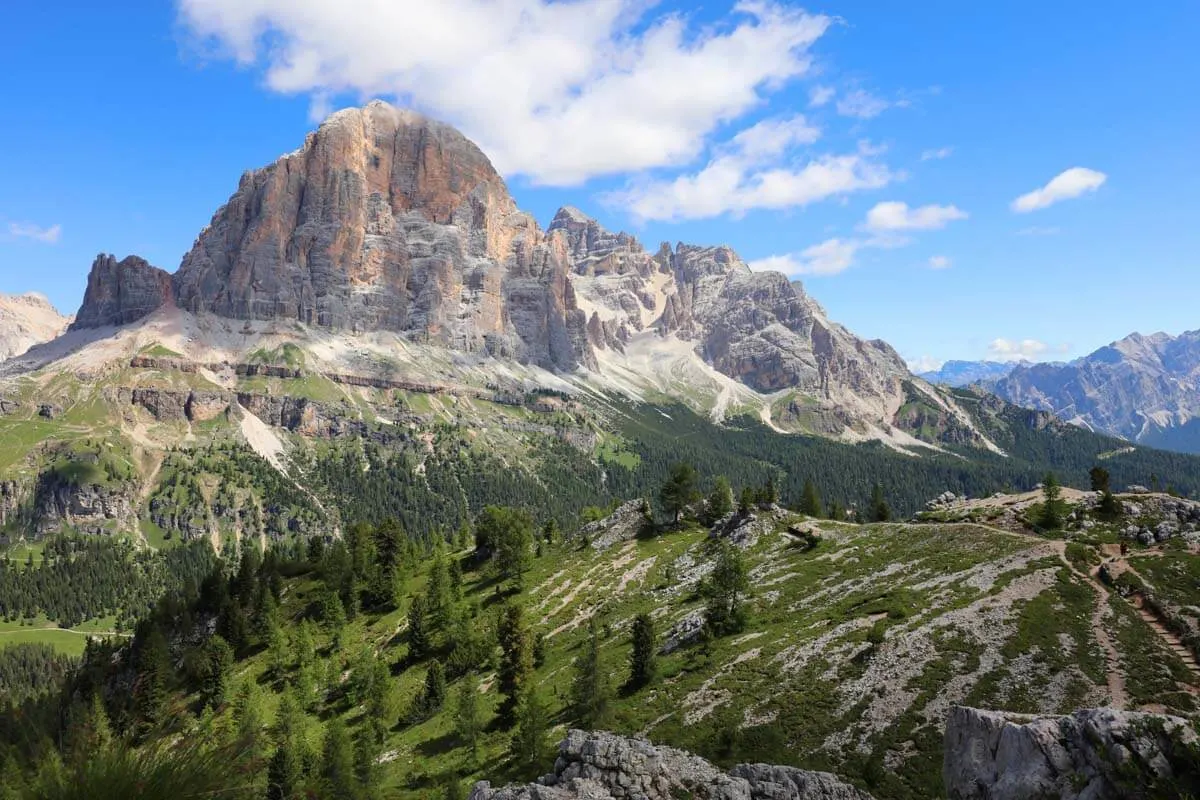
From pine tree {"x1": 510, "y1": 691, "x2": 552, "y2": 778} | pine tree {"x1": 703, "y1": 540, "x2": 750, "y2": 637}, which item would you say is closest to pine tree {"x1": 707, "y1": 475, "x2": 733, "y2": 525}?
pine tree {"x1": 703, "y1": 540, "x2": 750, "y2": 637}

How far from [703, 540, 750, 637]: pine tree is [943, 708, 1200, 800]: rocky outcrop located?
41.3m

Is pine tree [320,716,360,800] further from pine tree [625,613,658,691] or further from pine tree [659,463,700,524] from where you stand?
pine tree [659,463,700,524]

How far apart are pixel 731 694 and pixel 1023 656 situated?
73.4 ft

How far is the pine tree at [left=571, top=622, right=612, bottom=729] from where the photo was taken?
2196 inches

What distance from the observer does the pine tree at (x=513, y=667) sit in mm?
67188

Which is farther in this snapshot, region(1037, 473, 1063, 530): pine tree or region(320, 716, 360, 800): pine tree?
region(1037, 473, 1063, 530): pine tree

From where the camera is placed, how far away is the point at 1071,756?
23.5m

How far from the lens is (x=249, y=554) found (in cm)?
14338

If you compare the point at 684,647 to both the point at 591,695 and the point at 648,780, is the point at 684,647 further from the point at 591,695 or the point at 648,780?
the point at 648,780

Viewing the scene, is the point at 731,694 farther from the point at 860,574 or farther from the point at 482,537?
the point at 482,537

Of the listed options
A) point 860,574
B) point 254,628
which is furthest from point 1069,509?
point 254,628

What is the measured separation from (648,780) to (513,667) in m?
42.5

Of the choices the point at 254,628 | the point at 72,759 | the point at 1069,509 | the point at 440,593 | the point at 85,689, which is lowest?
the point at 85,689

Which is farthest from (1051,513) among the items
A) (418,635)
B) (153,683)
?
(153,683)
